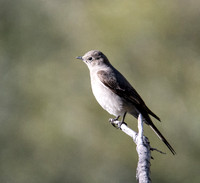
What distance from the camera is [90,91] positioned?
47.8 ft

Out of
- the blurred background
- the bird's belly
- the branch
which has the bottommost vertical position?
the branch

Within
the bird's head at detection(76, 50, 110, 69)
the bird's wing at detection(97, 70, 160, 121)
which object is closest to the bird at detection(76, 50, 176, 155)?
the bird's wing at detection(97, 70, 160, 121)

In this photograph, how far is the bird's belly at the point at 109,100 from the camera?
8188 millimetres

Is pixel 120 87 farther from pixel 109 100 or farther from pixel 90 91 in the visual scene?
pixel 90 91

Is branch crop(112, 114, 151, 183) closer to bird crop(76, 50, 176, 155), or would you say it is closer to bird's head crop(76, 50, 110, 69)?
bird crop(76, 50, 176, 155)

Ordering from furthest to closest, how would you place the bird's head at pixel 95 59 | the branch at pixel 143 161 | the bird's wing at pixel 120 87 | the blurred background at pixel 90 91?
the blurred background at pixel 90 91, the bird's head at pixel 95 59, the bird's wing at pixel 120 87, the branch at pixel 143 161

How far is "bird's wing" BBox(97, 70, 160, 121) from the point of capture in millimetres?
8125

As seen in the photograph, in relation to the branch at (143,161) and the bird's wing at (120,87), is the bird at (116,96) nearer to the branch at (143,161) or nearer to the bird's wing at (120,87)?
the bird's wing at (120,87)

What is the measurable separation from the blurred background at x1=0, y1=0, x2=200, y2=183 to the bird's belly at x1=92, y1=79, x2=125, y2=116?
15.0 feet

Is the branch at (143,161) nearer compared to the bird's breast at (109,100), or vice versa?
the branch at (143,161)

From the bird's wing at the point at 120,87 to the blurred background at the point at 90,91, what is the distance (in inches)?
172

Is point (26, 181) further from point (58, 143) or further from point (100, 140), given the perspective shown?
point (100, 140)

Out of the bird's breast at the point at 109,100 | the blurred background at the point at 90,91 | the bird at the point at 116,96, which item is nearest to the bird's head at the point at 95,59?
the bird at the point at 116,96

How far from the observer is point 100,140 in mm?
13664
